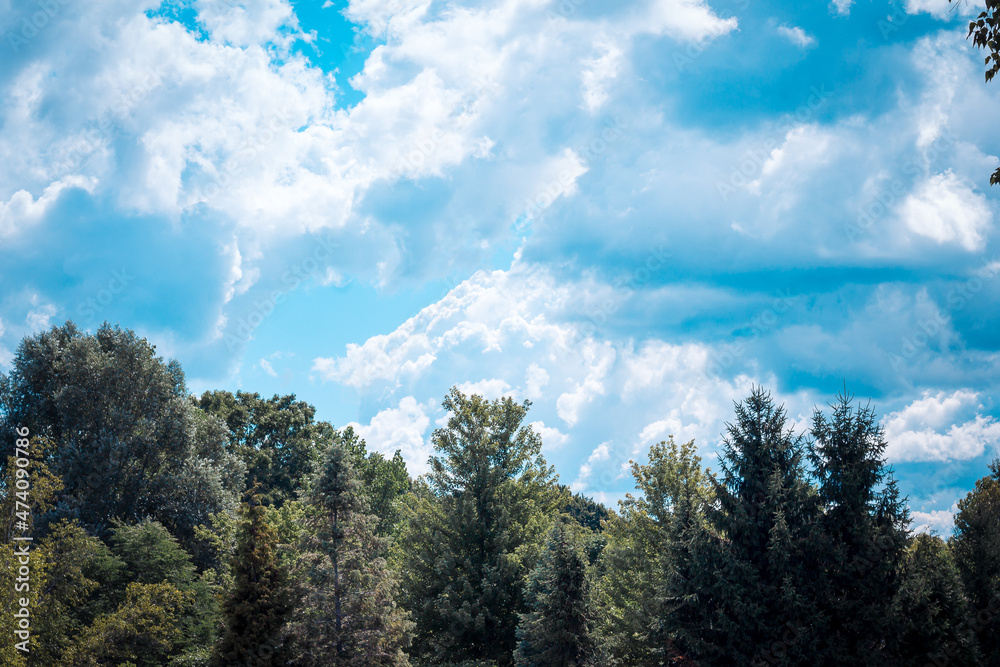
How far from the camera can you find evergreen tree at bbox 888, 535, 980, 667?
69.3 ft

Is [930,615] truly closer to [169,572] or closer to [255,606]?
→ [255,606]

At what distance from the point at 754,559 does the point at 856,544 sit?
10.6ft

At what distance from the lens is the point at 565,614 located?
23.0 meters

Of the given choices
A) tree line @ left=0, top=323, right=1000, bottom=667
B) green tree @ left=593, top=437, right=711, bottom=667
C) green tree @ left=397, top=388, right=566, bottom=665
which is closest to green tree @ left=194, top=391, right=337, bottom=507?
tree line @ left=0, top=323, right=1000, bottom=667

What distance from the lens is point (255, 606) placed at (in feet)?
74.6

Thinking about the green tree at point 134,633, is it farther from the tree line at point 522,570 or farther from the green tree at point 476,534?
the green tree at point 476,534

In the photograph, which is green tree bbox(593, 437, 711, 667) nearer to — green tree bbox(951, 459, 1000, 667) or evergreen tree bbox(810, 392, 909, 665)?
evergreen tree bbox(810, 392, 909, 665)

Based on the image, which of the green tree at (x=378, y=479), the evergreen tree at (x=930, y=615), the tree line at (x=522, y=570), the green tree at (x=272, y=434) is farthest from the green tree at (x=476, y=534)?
the green tree at (x=272, y=434)

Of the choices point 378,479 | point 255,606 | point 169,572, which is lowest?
point 255,606

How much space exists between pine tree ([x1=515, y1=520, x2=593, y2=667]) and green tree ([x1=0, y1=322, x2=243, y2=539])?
2239 cm

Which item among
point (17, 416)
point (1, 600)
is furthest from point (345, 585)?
point (17, 416)

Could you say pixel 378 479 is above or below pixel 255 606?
above

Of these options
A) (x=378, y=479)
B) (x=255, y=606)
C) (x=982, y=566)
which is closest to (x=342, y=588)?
(x=255, y=606)

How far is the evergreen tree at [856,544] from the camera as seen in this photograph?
2105cm
